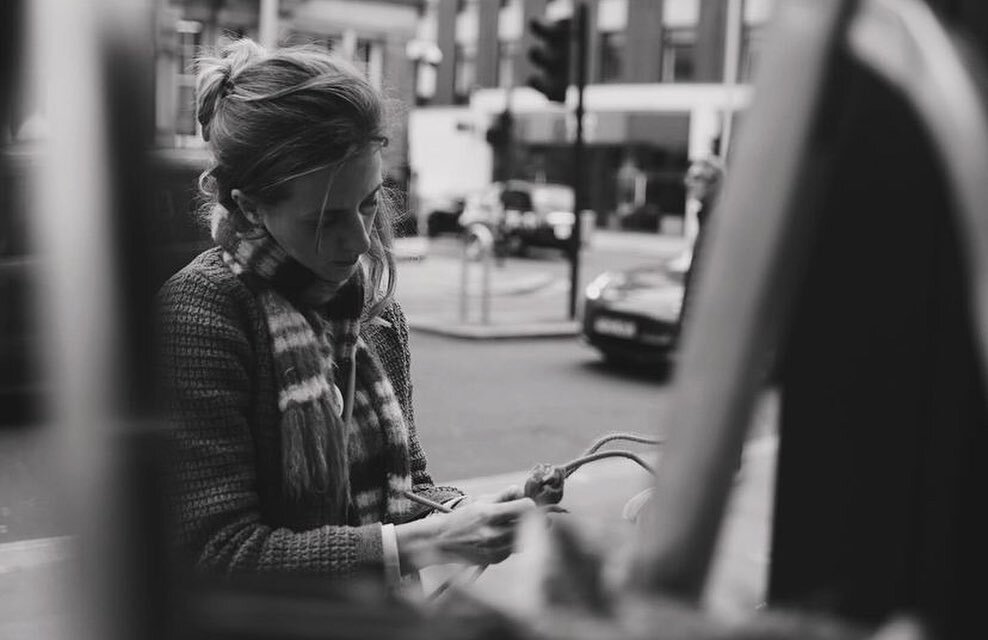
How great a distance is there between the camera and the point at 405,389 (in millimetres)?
1969

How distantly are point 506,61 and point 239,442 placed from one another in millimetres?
21696

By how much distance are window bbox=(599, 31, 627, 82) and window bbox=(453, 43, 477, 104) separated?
3.89 meters

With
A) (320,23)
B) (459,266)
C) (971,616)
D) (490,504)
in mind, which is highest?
(320,23)

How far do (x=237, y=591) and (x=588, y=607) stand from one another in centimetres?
16

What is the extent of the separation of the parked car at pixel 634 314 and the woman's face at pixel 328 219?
7.89 metres

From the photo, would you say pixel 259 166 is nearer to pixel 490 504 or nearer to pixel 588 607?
pixel 490 504

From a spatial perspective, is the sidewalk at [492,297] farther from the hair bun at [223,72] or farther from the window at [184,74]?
the window at [184,74]

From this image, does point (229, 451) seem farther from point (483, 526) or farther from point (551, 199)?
point (551, 199)

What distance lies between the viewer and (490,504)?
1514mm

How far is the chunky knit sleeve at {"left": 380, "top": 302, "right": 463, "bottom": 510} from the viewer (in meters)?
1.95

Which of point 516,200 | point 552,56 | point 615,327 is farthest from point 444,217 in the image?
point 615,327

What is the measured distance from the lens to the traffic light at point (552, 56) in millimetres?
13375

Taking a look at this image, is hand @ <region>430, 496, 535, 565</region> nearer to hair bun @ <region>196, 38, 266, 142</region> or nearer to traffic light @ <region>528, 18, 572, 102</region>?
hair bun @ <region>196, 38, 266, 142</region>

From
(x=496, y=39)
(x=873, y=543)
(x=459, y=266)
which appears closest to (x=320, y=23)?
(x=496, y=39)
